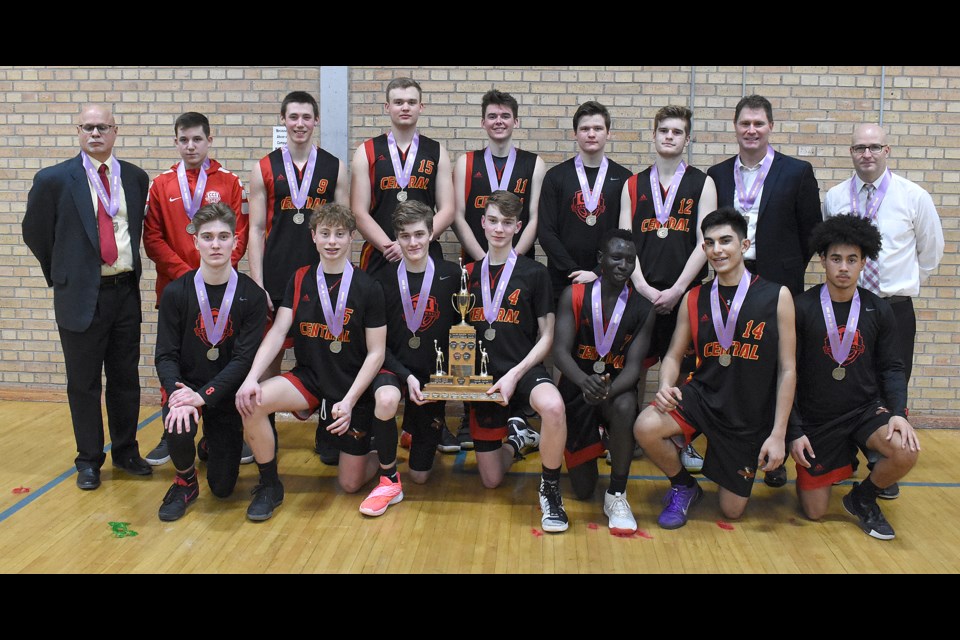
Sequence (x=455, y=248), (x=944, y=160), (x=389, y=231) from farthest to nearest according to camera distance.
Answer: (x=455, y=248), (x=944, y=160), (x=389, y=231)

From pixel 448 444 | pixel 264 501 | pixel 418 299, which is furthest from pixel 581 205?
pixel 264 501

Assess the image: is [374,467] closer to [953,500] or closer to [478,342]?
[478,342]

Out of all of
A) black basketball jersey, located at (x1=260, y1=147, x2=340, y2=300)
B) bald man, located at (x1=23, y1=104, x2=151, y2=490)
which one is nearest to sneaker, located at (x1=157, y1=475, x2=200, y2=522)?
bald man, located at (x1=23, y1=104, x2=151, y2=490)

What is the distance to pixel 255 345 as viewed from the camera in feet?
15.8

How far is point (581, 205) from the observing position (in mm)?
5523

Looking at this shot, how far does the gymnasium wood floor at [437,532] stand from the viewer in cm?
407

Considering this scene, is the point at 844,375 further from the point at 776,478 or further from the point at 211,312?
the point at 211,312

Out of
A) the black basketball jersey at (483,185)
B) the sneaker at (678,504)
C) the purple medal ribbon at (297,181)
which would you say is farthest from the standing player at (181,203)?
the sneaker at (678,504)

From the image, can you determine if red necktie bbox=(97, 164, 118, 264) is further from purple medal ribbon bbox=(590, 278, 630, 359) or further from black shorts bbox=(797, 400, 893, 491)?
black shorts bbox=(797, 400, 893, 491)

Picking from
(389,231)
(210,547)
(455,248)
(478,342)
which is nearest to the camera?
(210,547)

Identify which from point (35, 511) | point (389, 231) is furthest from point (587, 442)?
point (35, 511)

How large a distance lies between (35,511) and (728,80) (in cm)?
566

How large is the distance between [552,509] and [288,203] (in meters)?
2.66

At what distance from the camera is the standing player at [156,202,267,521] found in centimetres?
470
